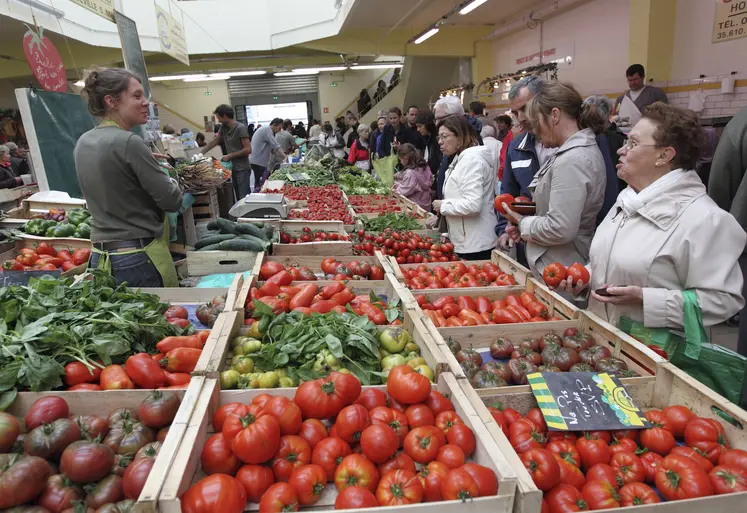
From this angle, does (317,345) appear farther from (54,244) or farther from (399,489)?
(54,244)

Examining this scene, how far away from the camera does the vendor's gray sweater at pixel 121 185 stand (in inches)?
109

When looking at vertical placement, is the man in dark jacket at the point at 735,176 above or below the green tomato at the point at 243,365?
above

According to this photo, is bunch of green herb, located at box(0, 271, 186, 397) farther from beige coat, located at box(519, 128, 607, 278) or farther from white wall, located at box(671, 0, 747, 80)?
white wall, located at box(671, 0, 747, 80)

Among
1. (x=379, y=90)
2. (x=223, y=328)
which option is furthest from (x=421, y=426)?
(x=379, y=90)

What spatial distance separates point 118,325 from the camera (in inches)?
86.9

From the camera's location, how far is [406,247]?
4.48m

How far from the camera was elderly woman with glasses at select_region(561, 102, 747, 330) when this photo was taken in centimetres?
209

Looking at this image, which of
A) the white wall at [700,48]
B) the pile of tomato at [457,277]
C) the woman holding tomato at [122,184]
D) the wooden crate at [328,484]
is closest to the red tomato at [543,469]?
the wooden crate at [328,484]

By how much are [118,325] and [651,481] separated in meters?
2.27

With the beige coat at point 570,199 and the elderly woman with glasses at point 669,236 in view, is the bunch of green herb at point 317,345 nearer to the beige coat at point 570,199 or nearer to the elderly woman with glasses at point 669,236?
the elderly woman with glasses at point 669,236

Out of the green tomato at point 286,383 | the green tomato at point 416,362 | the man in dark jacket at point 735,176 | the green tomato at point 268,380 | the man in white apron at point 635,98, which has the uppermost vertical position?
the man in white apron at point 635,98

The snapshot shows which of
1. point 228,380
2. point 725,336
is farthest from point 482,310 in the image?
point 725,336

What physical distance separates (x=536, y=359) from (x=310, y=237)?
111 inches

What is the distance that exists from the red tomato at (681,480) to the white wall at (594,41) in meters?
8.48
